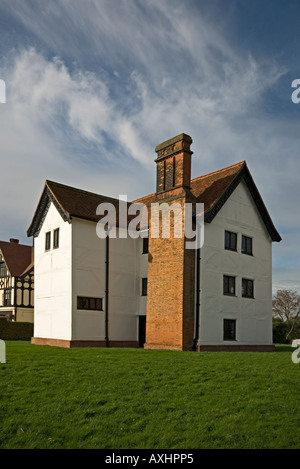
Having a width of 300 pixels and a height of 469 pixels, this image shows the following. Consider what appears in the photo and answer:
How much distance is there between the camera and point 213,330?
2334 centimetres

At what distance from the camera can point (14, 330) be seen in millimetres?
33844

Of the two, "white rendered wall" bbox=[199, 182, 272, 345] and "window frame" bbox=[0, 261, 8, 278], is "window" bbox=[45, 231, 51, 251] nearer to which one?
"white rendered wall" bbox=[199, 182, 272, 345]

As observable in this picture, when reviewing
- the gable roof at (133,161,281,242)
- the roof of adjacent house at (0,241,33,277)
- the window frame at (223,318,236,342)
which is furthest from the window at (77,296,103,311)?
the roof of adjacent house at (0,241,33,277)

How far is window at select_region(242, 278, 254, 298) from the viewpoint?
2603 cm

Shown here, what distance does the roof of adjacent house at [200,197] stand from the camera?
2466 cm

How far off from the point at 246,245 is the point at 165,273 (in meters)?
6.26

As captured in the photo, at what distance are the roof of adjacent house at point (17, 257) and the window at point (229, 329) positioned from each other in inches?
993

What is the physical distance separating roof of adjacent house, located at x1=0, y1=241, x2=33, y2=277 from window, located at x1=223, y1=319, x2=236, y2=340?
25.2m

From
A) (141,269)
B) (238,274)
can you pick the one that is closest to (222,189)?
(238,274)

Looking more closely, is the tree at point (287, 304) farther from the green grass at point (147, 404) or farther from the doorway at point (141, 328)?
the green grass at point (147, 404)

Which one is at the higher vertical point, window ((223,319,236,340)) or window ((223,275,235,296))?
window ((223,275,235,296))
